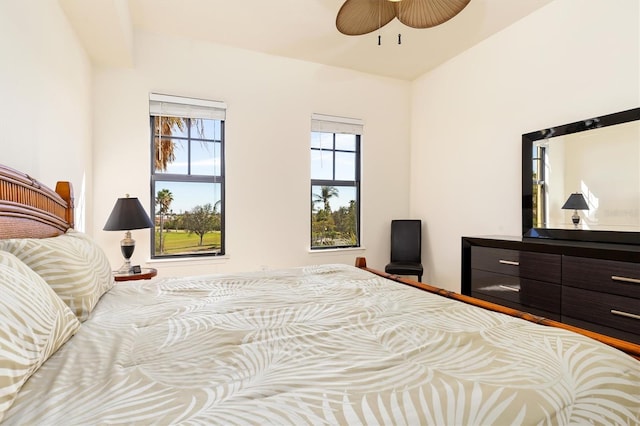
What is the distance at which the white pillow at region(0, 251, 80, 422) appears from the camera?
623 millimetres

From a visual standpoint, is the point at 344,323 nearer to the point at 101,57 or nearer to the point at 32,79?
the point at 32,79

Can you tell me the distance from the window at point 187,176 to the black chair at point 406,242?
6.65ft

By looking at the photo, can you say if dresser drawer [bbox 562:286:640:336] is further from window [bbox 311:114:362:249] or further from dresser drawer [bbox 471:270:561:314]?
window [bbox 311:114:362:249]

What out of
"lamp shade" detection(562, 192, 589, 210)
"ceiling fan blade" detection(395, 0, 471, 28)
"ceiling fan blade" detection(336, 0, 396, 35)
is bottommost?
"lamp shade" detection(562, 192, 589, 210)

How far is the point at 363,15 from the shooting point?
230 cm

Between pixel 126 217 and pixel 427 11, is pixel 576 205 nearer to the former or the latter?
pixel 427 11

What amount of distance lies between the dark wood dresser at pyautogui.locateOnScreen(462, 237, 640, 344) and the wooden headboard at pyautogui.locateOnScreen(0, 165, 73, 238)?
2.94m

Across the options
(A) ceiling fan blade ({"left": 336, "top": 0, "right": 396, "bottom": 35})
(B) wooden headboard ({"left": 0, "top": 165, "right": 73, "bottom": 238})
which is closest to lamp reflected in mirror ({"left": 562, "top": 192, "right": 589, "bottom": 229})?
(A) ceiling fan blade ({"left": 336, "top": 0, "right": 396, "bottom": 35})

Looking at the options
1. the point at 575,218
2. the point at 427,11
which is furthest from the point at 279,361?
the point at 575,218

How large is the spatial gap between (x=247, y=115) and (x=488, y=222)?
8.77 ft

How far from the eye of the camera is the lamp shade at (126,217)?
101 inches

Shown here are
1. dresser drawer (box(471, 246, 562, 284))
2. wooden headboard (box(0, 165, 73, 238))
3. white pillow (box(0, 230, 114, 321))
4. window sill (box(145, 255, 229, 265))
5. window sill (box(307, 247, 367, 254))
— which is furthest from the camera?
window sill (box(307, 247, 367, 254))

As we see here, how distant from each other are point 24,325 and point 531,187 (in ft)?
10.6

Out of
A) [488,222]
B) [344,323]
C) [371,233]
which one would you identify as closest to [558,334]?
[344,323]
